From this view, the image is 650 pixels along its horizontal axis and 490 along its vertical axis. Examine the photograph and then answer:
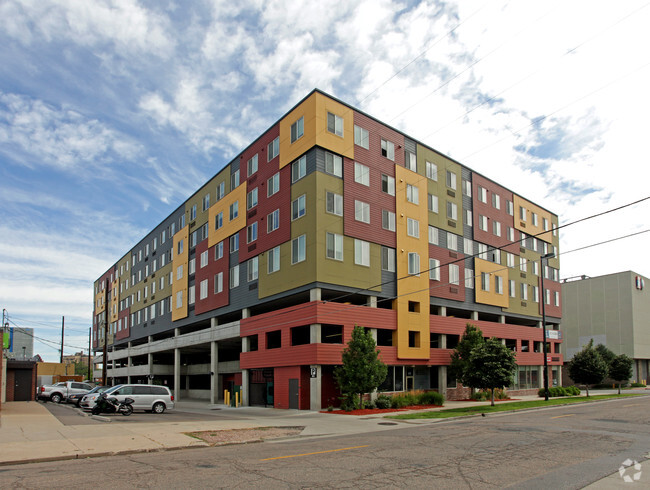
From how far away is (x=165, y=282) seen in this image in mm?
63156

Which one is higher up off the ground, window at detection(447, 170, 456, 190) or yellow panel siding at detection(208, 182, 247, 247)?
window at detection(447, 170, 456, 190)

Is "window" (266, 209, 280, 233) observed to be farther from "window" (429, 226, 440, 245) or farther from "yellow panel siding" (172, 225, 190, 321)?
"yellow panel siding" (172, 225, 190, 321)

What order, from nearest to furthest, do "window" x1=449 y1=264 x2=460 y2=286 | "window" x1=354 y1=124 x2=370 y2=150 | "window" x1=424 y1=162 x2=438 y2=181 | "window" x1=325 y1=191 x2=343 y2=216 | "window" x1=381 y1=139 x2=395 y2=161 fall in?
"window" x1=325 y1=191 x2=343 y2=216 → "window" x1=354 y1=124 x2=370 y2=150 → "window" x1=381 y1=139 x2=395 y2=161 → "window" x1=424 y1=162 x2=438 y2=181 → "window" x1=449 y1=264 x2=460 y2=286

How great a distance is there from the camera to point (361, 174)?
123 feet

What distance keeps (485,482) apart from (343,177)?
91.0ft

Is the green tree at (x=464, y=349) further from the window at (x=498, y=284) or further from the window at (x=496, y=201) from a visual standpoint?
the window at (x=496, y=201)

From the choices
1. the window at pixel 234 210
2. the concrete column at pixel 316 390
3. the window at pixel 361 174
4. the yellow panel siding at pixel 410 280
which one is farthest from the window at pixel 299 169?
the concrete column at pixel 316 390

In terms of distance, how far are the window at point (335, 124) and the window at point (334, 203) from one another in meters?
4.54

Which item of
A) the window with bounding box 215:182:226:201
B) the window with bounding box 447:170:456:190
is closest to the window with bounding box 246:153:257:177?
the window with bounding box 215:182:226:201

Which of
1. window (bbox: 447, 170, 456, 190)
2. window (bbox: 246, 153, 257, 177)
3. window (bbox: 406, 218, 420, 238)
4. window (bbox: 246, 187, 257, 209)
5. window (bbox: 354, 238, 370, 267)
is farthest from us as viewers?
window (bbox: 447, 170, 456, 190)

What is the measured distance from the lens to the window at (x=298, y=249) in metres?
35.1

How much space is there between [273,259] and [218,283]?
1088cm

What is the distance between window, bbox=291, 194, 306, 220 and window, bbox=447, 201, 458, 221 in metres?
15.8

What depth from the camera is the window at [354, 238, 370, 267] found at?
36.1 meters
